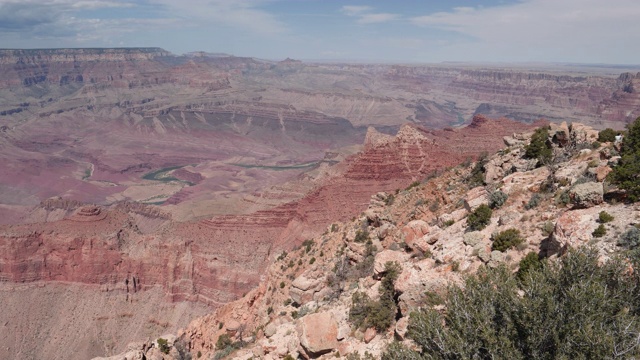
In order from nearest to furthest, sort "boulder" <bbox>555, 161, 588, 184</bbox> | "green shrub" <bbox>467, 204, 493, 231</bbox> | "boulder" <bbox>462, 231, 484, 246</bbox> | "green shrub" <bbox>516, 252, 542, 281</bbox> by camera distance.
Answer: "green shrub" <bbox>516, 252, 542, 281</bbox> < "boulder" <bbox>462, 231, 484, 246</bbox> < "boulder" <bbox>555, 161, 588, 184</bbox> < "green shrub" <bbox>467, 204, 493, 231</bbox>

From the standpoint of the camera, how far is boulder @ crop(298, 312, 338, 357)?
13909mm

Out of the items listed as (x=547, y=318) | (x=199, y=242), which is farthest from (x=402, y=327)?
(x=199, y=242)

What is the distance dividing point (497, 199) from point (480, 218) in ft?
5.35

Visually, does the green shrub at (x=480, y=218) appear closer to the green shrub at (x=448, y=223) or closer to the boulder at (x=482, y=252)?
the green shrub at (x=448, y=223)

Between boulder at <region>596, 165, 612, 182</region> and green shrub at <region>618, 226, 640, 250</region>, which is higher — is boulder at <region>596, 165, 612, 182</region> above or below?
above

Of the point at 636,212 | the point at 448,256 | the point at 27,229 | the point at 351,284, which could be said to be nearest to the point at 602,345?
the point at 636,212

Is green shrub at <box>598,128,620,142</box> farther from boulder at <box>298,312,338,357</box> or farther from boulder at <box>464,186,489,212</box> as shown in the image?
boulder at <box>298,312,338,357</box>

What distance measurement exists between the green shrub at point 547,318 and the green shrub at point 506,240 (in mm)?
3682

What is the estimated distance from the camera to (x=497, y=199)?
1762 centimetres

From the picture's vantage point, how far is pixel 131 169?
155375 mm

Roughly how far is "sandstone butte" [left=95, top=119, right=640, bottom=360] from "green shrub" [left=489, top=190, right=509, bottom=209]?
0.91 feet

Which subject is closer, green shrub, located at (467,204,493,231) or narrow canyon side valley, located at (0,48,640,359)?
narrow canyon side valley, located at (0,48,640,359)

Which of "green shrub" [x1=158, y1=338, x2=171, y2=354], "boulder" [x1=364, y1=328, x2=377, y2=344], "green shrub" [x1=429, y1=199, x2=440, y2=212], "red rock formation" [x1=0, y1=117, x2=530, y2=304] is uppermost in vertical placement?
"green shrub" [x1=429, y1=199, x2=440, y2=212]

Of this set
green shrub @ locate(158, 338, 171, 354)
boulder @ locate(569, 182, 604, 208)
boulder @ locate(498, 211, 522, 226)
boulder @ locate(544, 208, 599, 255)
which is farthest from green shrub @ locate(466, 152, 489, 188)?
green shrub @ locate(158, 338, 171, 354)
